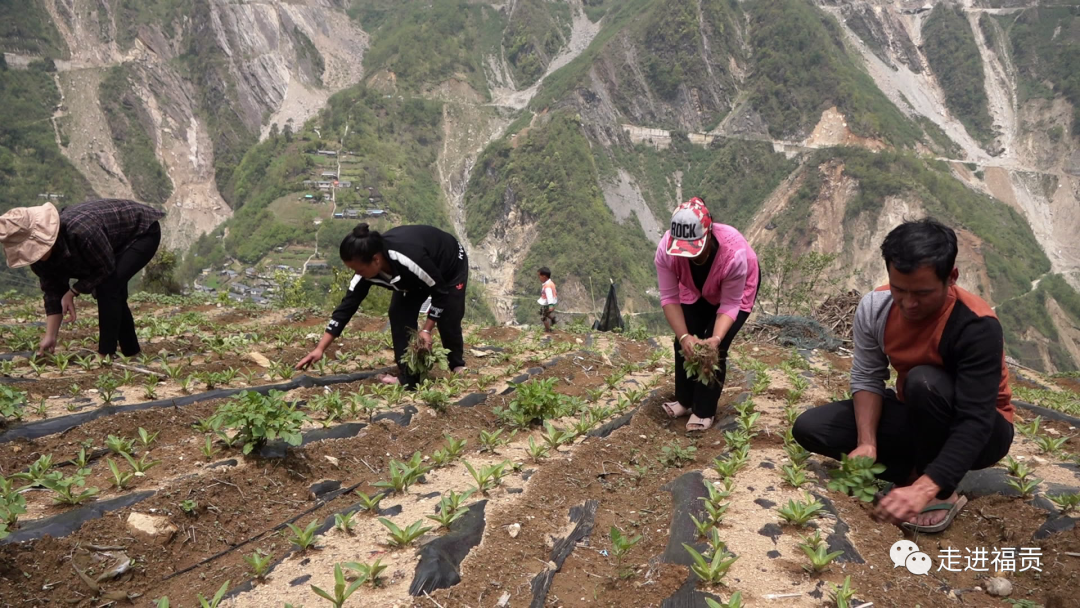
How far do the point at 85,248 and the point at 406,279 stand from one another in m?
2.41

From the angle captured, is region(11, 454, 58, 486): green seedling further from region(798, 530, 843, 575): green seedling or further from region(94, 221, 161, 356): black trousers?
region(798, 530, 843, 575): green seedling

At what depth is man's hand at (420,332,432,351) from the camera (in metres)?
5.20

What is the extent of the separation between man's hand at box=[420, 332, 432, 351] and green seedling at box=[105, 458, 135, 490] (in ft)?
7.32

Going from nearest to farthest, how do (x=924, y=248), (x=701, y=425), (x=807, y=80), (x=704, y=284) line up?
1. (x=924, y=248)
2. (x=704, y=284)
3. (x=701, y=425)
4. (x=807, y=80)

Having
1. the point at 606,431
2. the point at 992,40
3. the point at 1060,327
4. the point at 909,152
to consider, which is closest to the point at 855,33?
the point at 992,40

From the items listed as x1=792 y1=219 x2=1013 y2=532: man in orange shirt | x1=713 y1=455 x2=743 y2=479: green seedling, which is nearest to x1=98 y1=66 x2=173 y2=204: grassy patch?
x1=713 y1=455 x2=743 y2=479: green seedling

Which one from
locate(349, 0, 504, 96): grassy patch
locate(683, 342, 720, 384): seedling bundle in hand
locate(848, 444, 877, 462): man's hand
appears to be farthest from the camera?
locate(349, 0, 504, 96): grassy patch

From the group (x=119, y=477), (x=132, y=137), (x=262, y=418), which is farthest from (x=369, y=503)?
(x=132, y=137)

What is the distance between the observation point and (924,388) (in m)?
2.98

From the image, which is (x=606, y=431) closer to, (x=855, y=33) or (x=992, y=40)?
(x=855, y=33)

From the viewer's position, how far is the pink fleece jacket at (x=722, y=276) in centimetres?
437

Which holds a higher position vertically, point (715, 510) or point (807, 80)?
point (807, 80)

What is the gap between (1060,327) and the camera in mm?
63719

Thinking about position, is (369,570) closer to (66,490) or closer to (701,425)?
(66,490)
